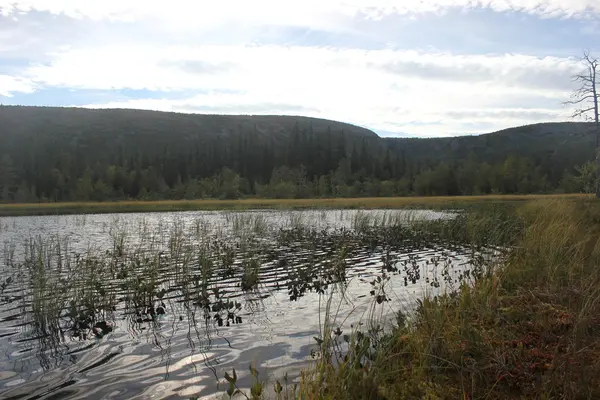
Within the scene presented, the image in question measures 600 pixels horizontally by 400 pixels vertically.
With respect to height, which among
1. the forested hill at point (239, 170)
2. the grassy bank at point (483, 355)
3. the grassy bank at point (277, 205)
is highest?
the forested hill at point (239, 170)

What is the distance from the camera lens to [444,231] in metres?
24.2

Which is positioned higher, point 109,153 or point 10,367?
point 109,153

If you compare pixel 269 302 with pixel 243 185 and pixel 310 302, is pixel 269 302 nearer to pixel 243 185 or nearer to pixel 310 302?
pixel 310 302

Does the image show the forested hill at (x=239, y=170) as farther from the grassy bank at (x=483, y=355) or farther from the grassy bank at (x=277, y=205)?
the grassy bank at (x=483, y=355)

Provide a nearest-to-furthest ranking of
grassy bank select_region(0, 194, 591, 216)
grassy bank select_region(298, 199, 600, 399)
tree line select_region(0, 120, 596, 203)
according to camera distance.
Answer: grassy bank select_region(298, 199, 600, 399)
grassy bank select_region(0, 194, 591, 216)
tree line select_region(0, 120, 596, 203)

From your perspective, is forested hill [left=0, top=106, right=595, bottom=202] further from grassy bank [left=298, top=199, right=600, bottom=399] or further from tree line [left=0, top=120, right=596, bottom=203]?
grassy bank [left=298, top=199, right=600, bottom=399]

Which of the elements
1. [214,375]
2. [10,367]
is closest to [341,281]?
[214,375]

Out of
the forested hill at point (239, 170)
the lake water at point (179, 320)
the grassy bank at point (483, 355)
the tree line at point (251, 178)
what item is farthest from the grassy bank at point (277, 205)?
the grassy bank at point (483, 355)

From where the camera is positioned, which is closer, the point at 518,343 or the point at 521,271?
the point at 518,343

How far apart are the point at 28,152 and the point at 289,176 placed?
88.7m

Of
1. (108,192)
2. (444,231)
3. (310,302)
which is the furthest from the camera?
(108,192)

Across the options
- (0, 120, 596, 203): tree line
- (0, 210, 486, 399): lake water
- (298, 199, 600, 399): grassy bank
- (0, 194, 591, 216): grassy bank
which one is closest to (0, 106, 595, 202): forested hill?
(0, 120, 596, 203): tree line

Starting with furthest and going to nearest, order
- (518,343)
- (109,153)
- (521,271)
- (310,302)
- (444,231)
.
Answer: (109,153) < (444,231) < (310,302) < (521,271) < (518,343)

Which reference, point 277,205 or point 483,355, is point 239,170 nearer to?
point 277,205
